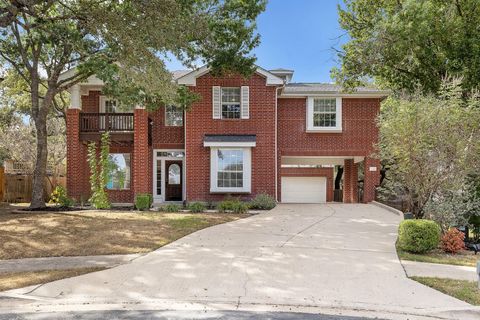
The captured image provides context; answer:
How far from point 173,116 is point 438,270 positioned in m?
14.3

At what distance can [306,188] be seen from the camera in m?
28.9

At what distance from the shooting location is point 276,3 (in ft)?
55.0

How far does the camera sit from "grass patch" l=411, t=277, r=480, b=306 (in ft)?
18.8

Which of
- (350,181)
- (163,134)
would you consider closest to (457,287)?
(163,134)

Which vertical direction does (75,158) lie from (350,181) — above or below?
above

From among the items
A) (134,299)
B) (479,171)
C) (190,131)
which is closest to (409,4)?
(479,171)

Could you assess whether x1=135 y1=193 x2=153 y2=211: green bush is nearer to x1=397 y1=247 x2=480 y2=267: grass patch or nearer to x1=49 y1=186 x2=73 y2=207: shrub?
x1=49 y1=186 x2=73 y2=207: shrub

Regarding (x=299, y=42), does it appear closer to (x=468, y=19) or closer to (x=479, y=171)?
(x=468, y=19)

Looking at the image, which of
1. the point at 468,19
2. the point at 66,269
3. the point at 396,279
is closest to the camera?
the point at 396,279

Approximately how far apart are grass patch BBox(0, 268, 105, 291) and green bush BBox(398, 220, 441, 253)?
664 centimetres

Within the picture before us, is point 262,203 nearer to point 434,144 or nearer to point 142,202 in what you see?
point 142,202

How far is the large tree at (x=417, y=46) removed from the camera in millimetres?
14156

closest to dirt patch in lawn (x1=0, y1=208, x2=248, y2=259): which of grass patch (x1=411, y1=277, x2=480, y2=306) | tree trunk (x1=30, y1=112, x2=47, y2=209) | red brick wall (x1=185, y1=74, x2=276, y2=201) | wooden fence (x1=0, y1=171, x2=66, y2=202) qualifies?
tree trunk (x1=30, y1=112, x2=47, y2=209)

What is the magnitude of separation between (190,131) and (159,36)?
7.82m
